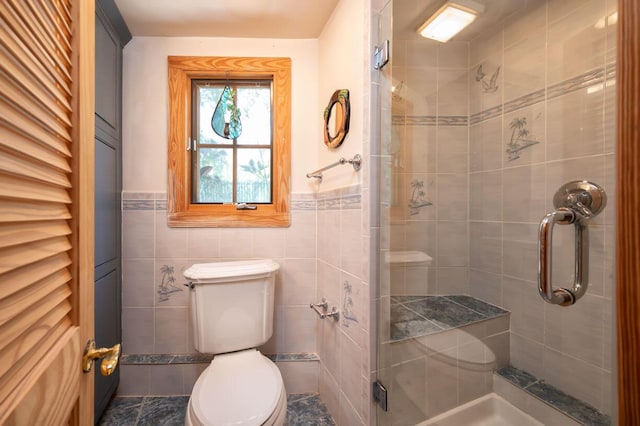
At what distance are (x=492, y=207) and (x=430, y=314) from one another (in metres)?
0.47

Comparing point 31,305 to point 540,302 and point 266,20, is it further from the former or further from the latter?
point 266,20

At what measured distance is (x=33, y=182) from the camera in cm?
43

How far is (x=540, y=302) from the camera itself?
877mm

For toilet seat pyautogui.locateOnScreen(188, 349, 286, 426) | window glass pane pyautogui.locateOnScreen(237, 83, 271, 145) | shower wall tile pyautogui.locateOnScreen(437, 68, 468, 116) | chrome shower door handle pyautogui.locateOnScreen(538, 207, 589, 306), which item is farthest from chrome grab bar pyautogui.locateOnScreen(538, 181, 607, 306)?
window glass pane pyautogui.locateOnScreen(237, 83, 271, 145)

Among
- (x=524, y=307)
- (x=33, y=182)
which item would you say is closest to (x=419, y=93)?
(x=524, y=307)

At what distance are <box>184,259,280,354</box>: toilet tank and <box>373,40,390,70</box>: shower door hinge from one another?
110 centimetres

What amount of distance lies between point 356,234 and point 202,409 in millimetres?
882

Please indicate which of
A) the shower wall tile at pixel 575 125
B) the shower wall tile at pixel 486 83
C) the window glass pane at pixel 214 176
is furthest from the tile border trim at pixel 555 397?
the window glass pane at pixel 214 176

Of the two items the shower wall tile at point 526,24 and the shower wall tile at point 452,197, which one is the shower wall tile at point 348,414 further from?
the shower wall tile at point 526,24

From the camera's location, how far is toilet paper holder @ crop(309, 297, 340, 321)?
Result: 1.45 meters

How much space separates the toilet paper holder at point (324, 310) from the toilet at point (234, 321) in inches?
10.0

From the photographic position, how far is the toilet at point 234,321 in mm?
1221

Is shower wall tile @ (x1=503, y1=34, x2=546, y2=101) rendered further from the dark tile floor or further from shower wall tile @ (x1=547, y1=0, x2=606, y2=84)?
the dark tile floor

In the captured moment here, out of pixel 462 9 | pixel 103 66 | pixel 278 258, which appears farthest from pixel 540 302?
pixel 103 66
